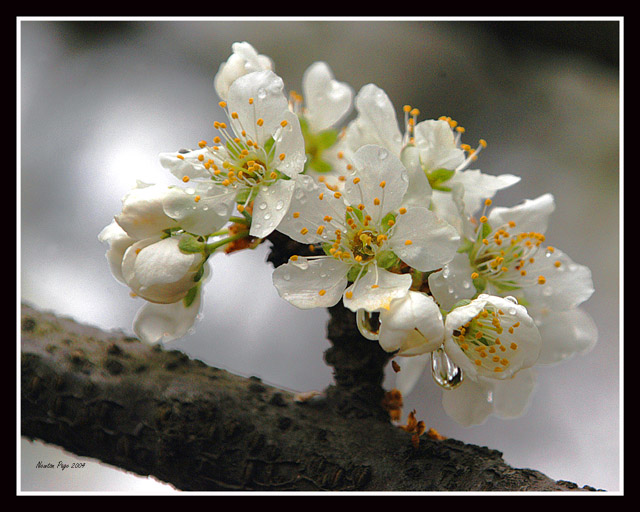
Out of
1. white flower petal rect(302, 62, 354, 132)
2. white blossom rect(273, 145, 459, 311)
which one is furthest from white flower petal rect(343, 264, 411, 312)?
white flower petal rect(302, 62, 354, 132)

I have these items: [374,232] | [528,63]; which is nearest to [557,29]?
[528,63]

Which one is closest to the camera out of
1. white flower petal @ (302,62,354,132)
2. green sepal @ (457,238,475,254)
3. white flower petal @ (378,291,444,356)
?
white flower petal @ (378,291,444,356)

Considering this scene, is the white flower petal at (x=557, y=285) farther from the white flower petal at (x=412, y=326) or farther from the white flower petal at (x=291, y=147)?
the white flower petal at (x=291, y=147)

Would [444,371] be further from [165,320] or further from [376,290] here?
[165,320]

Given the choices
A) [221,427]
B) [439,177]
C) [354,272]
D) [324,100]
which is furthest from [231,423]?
[324,100]

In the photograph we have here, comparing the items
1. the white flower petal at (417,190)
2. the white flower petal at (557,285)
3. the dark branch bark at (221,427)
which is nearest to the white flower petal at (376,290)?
the white flower petal at (417,190)

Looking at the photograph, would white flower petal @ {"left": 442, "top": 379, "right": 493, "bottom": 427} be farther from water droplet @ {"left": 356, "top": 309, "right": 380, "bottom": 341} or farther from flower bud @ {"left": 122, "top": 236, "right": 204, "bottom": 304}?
flower bud @ {"left": 122, "top": 236, "right": 204, "bottom": 304}

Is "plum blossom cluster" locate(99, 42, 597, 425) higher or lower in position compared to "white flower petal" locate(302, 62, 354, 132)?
lower
